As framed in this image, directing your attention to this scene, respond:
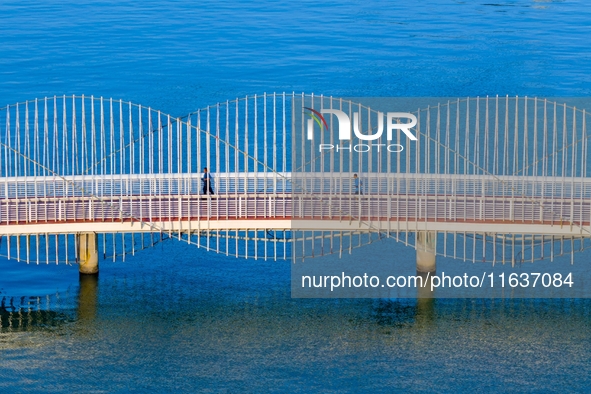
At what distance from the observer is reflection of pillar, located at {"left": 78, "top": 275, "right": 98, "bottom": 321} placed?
81250 millimetres

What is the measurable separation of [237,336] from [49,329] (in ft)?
35.6

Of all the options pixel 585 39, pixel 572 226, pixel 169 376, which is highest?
pixel 585 39

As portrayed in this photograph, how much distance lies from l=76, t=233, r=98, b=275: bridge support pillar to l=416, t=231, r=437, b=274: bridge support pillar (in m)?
20.1

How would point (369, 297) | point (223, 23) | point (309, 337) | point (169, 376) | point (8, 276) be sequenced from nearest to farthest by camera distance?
point (169, 376), point (309, 337), point (369, 297), point (8, 276), point (223, 23)

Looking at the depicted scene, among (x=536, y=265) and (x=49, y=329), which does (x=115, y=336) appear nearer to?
(x=49, y=329)

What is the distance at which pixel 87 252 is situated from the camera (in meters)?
87.3

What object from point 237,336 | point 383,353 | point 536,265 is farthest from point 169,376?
point 536,265

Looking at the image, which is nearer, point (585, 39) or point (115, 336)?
point (115, 336)

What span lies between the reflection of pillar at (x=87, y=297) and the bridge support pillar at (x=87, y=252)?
50cm

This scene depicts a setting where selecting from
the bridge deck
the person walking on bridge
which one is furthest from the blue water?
the person walking on bridge

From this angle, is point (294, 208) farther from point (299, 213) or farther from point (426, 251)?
point (426, 251)

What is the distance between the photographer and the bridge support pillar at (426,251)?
278 feet

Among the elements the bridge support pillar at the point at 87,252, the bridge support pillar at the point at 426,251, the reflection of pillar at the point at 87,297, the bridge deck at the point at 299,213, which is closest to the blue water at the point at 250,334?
the reflection of pillar at the point at 87,297

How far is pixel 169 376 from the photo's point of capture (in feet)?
237
